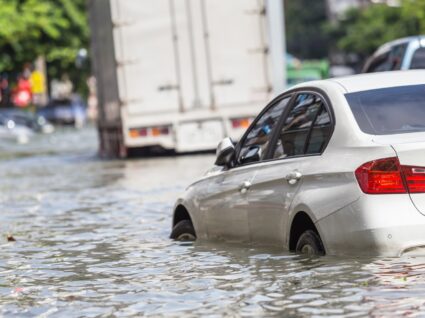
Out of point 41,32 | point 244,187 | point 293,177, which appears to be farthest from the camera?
point 41,32

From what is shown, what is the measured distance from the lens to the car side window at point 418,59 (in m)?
19.1

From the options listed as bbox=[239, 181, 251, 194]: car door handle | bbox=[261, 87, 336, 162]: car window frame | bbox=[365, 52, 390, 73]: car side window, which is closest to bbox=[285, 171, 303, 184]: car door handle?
bbox=[261, 87, 336, 162]: car window frame

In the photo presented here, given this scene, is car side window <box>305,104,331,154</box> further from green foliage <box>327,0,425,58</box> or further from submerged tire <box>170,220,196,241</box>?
green foliage <box>327,0,425,58</box>

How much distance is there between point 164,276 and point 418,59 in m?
10.4

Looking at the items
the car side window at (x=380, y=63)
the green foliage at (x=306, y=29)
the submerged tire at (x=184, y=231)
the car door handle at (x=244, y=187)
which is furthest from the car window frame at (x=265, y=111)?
the green foliage at (x=306, y=29)

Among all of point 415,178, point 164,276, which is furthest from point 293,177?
point 164,276

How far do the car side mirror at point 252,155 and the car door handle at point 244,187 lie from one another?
0.19 metres

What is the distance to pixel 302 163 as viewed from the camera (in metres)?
9.02

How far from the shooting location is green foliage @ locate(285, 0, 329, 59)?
140 m

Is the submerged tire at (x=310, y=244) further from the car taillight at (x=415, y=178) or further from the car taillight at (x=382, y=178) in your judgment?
the car taillight at (x=415, y=178)

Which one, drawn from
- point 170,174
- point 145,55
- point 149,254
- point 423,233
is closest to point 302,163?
point 423,233

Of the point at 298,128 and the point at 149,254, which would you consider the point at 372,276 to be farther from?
the point at 149,254

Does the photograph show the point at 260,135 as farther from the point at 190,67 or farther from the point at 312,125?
the point at 190,67

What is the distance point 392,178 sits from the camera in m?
8.28
